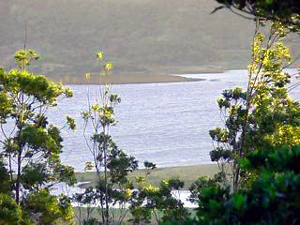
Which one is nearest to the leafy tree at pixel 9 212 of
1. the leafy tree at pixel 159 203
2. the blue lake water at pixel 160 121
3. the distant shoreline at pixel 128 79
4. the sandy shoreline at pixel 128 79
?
the leafy tree at pixel 159 203

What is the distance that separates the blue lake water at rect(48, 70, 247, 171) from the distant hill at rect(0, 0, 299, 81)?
97.7 feet

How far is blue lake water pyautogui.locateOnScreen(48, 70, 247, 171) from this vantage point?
60.4 meters

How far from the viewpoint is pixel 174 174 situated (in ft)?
170

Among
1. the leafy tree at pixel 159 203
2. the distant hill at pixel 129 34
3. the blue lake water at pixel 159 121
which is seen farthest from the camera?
the distant hill at pixel 129 34

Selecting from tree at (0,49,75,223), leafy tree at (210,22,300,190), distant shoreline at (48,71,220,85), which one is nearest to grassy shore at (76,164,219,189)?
tree at (0,49,75,223)

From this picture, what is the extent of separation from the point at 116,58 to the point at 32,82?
13103cm

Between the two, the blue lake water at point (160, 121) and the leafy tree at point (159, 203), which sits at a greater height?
the blue lake water at point (160, 121)

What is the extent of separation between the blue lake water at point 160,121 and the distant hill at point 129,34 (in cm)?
2978

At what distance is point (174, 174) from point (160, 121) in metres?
30.0

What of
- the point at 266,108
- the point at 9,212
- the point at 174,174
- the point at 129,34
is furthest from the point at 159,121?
the point at 129,34

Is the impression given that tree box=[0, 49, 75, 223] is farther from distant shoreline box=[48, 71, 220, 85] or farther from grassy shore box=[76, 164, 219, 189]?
distant shoreline box=[48, 71, 220, 85]

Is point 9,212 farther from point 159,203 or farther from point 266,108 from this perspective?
point 266,108

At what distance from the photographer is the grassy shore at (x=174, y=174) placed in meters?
50.8

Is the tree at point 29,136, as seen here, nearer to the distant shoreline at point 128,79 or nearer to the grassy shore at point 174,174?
the grassy shore at point 174,174
